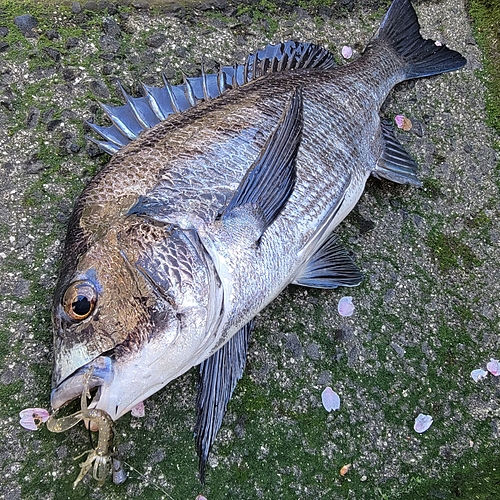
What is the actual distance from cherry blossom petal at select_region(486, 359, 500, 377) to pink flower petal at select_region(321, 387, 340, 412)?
2.64 ft

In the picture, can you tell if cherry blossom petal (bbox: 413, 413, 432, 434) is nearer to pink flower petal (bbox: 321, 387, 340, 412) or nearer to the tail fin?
pink flower petal (bbox: 321, 387, 340, 412)

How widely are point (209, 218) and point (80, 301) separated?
20.7 inches

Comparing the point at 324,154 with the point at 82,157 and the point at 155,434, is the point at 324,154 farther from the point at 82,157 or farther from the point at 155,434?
the point at 155,434

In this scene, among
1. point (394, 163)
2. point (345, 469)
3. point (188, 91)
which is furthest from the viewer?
point (394, 163)

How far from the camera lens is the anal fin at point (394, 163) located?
2637 millimetres

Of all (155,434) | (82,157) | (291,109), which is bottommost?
(155,434)

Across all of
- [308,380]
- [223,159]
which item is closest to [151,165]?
[223,159]

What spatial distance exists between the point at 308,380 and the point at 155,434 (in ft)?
2.23

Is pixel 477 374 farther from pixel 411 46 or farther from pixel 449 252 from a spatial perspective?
pixel 411 46

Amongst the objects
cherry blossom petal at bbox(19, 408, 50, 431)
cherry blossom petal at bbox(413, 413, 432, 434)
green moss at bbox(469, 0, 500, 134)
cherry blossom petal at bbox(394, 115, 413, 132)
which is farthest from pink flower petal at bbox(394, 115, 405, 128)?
cherry blossom petal at bbox(19, 408, 50, 431)

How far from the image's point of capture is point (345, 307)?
93.1 inches

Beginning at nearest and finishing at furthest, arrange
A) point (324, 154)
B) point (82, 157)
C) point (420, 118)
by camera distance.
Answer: point (324, 154) < point (82, 157) < point (420, 118)

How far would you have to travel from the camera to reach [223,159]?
193 cm

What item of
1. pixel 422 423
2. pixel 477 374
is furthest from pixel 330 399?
pixel 477 374
